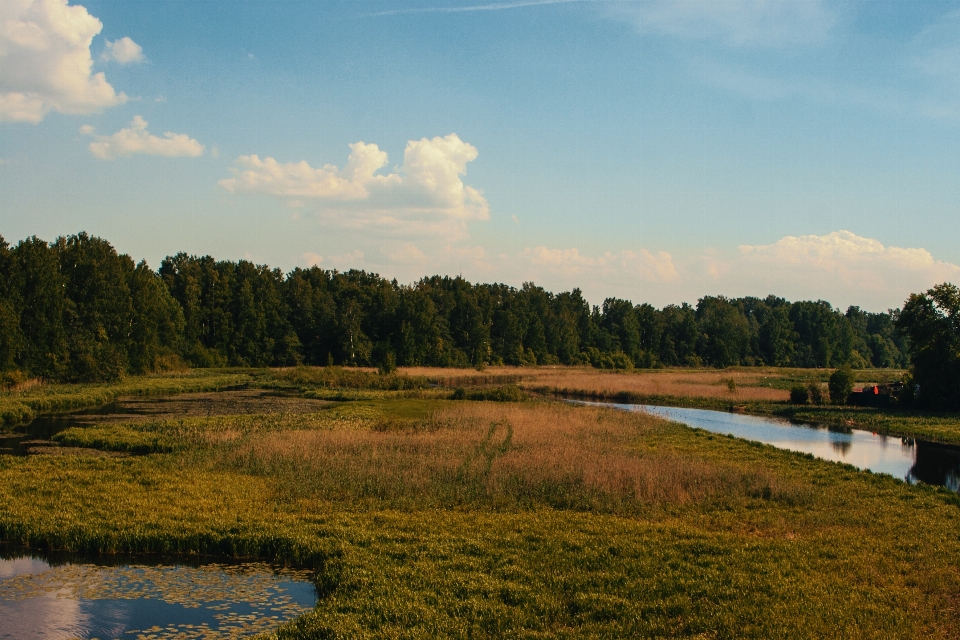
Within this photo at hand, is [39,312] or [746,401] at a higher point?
[39,312]

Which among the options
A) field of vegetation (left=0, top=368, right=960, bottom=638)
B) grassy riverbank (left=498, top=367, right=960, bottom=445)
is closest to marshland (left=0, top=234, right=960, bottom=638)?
field of vegetation (left=0, top=368, right=960, bottom=638)

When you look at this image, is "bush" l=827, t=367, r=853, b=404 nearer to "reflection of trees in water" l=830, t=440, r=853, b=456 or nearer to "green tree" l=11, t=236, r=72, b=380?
"reflection of trees in water" l=830, t=440, r=853, b=456

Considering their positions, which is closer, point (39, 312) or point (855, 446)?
point (855, 446)

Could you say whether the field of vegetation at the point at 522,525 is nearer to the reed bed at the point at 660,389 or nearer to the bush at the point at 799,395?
the bush at the point at 799,395

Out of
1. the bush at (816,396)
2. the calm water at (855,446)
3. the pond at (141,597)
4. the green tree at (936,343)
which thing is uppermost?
the green tree at (936,343)

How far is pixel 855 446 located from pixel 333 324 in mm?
82074

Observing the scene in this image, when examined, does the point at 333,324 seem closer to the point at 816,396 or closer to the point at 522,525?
the point at 816,396

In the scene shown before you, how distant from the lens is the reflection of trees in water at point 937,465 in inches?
1111

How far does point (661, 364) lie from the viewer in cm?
13800

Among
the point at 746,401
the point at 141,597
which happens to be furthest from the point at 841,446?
the point at 141,597

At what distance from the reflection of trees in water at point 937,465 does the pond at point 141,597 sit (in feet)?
83.3

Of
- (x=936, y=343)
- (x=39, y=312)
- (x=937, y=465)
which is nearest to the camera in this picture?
(x=937, y=465)

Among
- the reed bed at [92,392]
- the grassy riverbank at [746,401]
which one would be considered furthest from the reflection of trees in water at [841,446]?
the reed bed at [92,392]

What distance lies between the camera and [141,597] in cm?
1405
